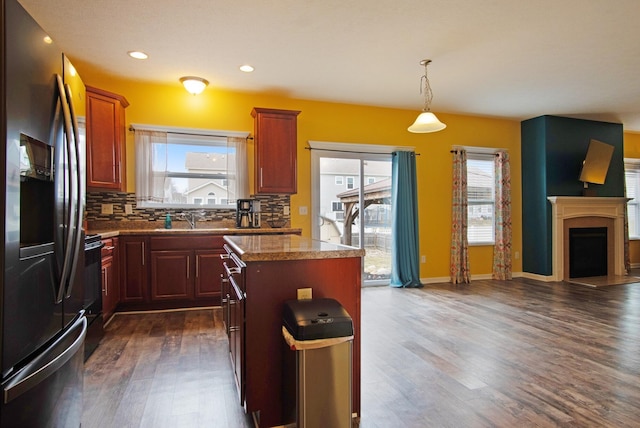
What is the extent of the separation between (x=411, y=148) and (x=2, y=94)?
194 inches

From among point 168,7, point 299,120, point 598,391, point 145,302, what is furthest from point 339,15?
point 145,302

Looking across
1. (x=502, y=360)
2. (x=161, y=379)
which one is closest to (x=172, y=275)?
(x=161, y=379)

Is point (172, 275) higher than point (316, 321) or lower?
lower

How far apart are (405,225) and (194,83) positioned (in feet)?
11.1

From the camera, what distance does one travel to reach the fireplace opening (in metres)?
5.76

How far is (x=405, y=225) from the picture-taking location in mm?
5184

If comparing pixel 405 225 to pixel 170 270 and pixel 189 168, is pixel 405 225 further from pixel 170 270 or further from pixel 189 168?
pixel 170 270

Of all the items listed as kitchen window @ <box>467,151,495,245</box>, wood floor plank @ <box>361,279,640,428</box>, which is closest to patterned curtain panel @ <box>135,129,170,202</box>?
wood floor plank @ <box>361,279,640,428</box>

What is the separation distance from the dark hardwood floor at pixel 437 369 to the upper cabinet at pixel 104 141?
1.47 m

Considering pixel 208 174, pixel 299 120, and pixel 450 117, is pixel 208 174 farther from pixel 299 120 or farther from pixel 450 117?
pixel 450 117

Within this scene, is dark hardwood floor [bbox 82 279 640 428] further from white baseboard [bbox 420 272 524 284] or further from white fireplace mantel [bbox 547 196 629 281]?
white fireplace mantel [bbox 547 196 629 281]

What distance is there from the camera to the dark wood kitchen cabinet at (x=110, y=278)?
321 centimetres

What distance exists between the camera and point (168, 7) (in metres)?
2.71

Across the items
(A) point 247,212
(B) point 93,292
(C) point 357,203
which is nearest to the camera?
(B) point 93,292
